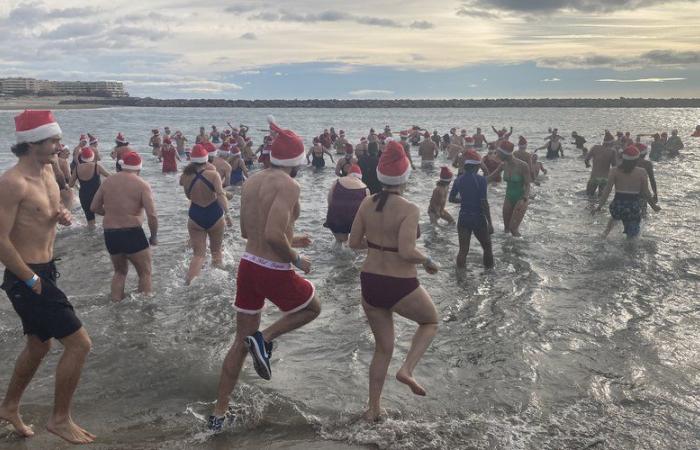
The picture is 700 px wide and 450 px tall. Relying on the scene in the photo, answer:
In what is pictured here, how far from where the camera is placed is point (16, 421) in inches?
155

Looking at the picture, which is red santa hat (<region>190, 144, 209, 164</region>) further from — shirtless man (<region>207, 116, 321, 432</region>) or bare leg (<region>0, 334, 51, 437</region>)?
bare leg (<region>0, 334, 51, 437</region>)

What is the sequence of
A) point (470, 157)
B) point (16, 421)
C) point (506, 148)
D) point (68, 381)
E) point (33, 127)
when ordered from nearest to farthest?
point (33, 127) → point (68, 381) → point (16, 421) → point (470, 157) → point (506, 148)

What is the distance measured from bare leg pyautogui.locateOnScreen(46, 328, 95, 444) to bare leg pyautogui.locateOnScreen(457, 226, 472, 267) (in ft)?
18.5

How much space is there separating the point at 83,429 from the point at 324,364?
2221 millimetres

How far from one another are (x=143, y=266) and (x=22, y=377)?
2.84 meters

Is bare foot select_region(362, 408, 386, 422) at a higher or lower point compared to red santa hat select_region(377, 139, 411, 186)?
lower

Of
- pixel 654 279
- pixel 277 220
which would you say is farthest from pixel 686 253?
pixel 277 220

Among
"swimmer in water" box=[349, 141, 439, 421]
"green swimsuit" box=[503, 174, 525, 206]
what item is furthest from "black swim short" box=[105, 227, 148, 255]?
"green swimsuit" box=[503, 174, 525, 206]

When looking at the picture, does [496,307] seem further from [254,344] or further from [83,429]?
[83,429]

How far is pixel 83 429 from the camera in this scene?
13.5 feet

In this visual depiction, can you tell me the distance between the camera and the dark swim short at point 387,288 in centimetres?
414

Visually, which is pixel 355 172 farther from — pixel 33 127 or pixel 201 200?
pixel 33 127

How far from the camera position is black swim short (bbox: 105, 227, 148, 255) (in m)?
6.36

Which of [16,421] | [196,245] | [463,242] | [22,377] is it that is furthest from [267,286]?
[463,242]
